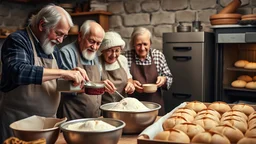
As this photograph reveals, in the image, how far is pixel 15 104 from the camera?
2.06m

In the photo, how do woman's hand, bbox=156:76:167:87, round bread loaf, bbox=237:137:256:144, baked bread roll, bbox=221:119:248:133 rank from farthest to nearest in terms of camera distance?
woman's hand, bbox=156:76:167:87 < baked bread roll, bbox=221:119:248:133 < round bread loaf, bbox=237:137:256:144

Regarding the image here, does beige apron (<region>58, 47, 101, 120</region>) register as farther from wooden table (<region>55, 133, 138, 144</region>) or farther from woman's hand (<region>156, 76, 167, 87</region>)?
Answer: woman's hand (<region>156, 76, 167, 87</region>)

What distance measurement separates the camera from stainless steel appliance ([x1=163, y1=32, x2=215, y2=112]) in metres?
3.57

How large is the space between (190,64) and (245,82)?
64cm

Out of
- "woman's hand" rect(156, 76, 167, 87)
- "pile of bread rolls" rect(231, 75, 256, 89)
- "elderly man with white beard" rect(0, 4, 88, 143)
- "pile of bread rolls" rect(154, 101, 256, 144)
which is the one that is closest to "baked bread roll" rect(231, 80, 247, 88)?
"pile of bread rolls" rect(231, 75, 256, 89)

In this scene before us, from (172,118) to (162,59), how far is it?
6.06 ft

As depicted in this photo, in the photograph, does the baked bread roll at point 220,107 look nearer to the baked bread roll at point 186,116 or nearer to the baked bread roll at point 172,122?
the baked bread roll at point 186,116

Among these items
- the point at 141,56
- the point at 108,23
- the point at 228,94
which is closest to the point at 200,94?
the point at 228,94

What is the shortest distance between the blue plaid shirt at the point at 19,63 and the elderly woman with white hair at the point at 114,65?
0.73 meters

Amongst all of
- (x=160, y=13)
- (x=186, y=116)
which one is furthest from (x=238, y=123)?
(x=160, y=13)

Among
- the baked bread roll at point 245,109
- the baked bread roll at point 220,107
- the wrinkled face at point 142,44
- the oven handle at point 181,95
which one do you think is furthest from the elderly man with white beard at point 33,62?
the oven handle at point 181,95

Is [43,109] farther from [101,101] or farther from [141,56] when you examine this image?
[141,56]

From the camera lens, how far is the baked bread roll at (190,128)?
4.75 ft

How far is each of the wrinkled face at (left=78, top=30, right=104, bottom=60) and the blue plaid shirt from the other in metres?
0.41
